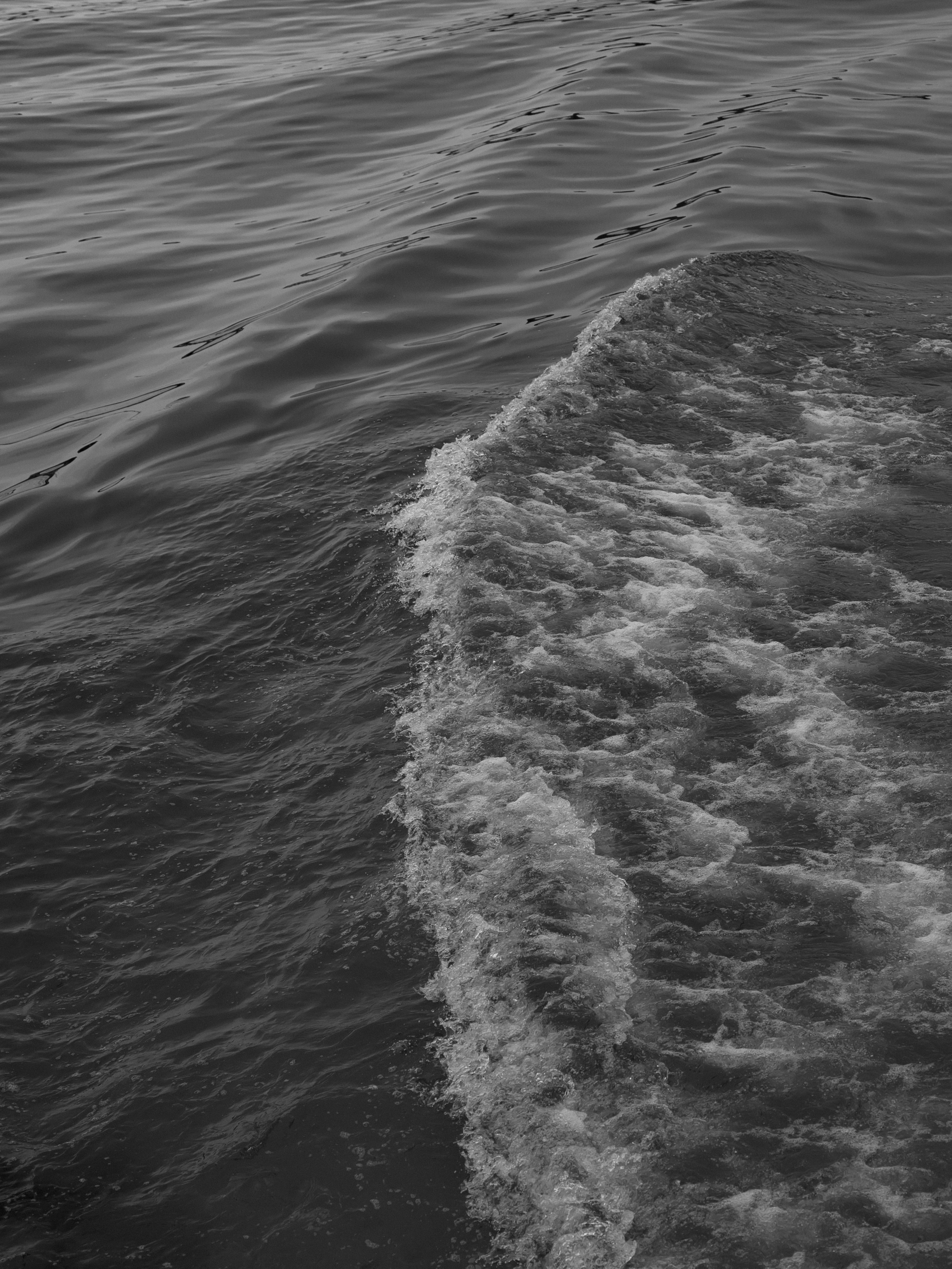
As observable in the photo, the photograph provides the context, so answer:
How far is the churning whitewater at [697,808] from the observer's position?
11.6 ft

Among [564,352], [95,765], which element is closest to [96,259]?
[564,352]

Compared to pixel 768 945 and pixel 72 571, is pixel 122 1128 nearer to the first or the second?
pixel 768 945

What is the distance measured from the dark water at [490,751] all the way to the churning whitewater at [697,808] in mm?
17

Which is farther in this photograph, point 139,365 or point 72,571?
point 139,365

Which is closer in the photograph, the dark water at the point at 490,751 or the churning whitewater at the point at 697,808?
the churning whitewater at the point at 697,808

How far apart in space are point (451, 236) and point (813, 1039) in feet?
33.7

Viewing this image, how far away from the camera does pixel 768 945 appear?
4.21 metres

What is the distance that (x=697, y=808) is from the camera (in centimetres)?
483

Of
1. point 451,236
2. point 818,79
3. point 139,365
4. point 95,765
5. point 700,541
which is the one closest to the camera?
point 95,765

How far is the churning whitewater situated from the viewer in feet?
11.6

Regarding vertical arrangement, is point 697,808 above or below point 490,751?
below

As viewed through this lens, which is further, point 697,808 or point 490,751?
point 490,751

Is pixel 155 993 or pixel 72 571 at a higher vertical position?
pixel 72 571

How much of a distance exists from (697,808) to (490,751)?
3.16 ft
